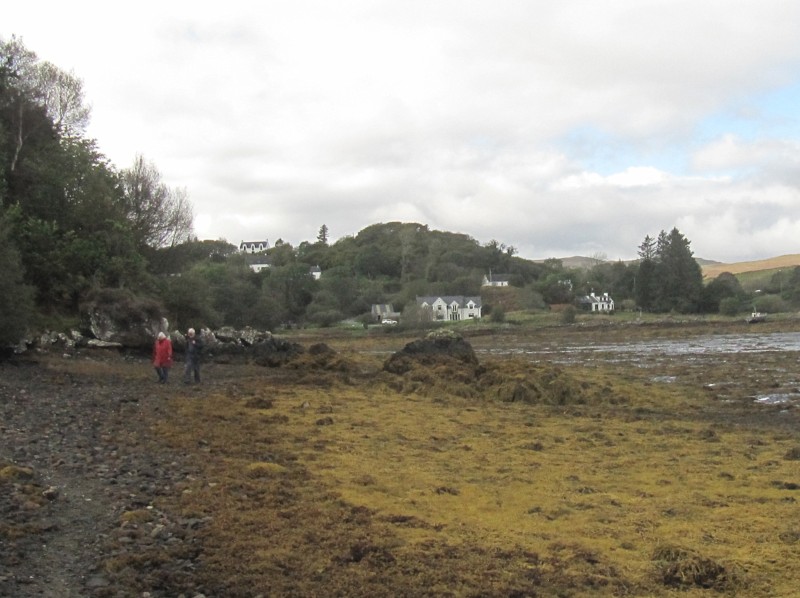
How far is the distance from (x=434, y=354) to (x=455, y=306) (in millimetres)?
78543

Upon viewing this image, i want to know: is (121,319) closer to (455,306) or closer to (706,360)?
(706,360)

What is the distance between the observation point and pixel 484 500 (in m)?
9.84

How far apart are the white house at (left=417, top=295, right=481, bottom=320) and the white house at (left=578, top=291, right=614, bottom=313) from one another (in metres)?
16.4

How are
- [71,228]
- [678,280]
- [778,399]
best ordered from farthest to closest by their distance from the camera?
[678,280] < [71,228] < [778,399]

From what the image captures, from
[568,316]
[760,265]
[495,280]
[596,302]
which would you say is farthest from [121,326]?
[760,265]

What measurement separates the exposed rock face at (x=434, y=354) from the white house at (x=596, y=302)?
8267 centimetres

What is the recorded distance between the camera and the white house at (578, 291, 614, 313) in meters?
112

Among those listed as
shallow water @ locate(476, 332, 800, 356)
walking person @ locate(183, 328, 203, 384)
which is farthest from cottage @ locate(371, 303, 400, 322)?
walking person @ locate(183, 328, 203, 384)

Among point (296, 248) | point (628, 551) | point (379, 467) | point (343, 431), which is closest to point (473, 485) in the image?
point (379, 467)

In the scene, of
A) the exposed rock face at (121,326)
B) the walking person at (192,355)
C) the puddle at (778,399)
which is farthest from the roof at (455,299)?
the puddle at (778,399)

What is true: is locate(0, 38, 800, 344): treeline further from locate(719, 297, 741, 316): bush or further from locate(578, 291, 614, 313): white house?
locate(578, 291, 614, 313): white house

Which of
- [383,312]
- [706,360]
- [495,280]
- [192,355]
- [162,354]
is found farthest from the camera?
[495,280]

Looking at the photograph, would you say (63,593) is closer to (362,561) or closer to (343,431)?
(362,561)

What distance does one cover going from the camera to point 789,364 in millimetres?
33469
